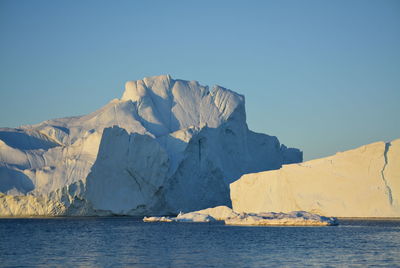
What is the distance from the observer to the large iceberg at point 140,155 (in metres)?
44.6

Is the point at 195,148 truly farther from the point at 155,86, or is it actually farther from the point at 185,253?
the point at 185,253

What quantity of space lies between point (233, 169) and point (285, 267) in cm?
3821

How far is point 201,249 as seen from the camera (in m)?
21.7

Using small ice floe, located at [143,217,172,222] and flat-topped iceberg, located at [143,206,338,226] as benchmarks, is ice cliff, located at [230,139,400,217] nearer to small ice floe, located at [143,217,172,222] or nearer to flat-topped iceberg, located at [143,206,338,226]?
flat-topped iceberg, located at [143,206,338,226]

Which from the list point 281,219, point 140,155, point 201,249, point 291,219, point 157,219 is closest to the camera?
point 201,249

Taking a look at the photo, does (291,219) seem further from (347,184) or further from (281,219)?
(347,184)

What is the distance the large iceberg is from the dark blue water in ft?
47.2

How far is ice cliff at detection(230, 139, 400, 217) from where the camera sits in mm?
35094

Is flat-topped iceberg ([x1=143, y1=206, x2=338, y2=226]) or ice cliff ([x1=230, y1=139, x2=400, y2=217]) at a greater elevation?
ice cliff ([x1=230, y1=139, x2=400, y2=217])

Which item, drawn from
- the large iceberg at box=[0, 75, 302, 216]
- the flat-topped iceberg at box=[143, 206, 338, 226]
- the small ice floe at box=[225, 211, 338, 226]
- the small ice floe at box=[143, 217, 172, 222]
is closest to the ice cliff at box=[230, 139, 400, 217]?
the flat-topped iceberg at box=[143, 206, 338, 226]

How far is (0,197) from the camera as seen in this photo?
1818 inches

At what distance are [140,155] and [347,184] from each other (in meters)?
16.9

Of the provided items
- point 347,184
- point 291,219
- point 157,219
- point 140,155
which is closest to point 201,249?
point 291,219

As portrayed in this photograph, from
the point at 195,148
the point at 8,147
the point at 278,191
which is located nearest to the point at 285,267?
the point at 278,191
